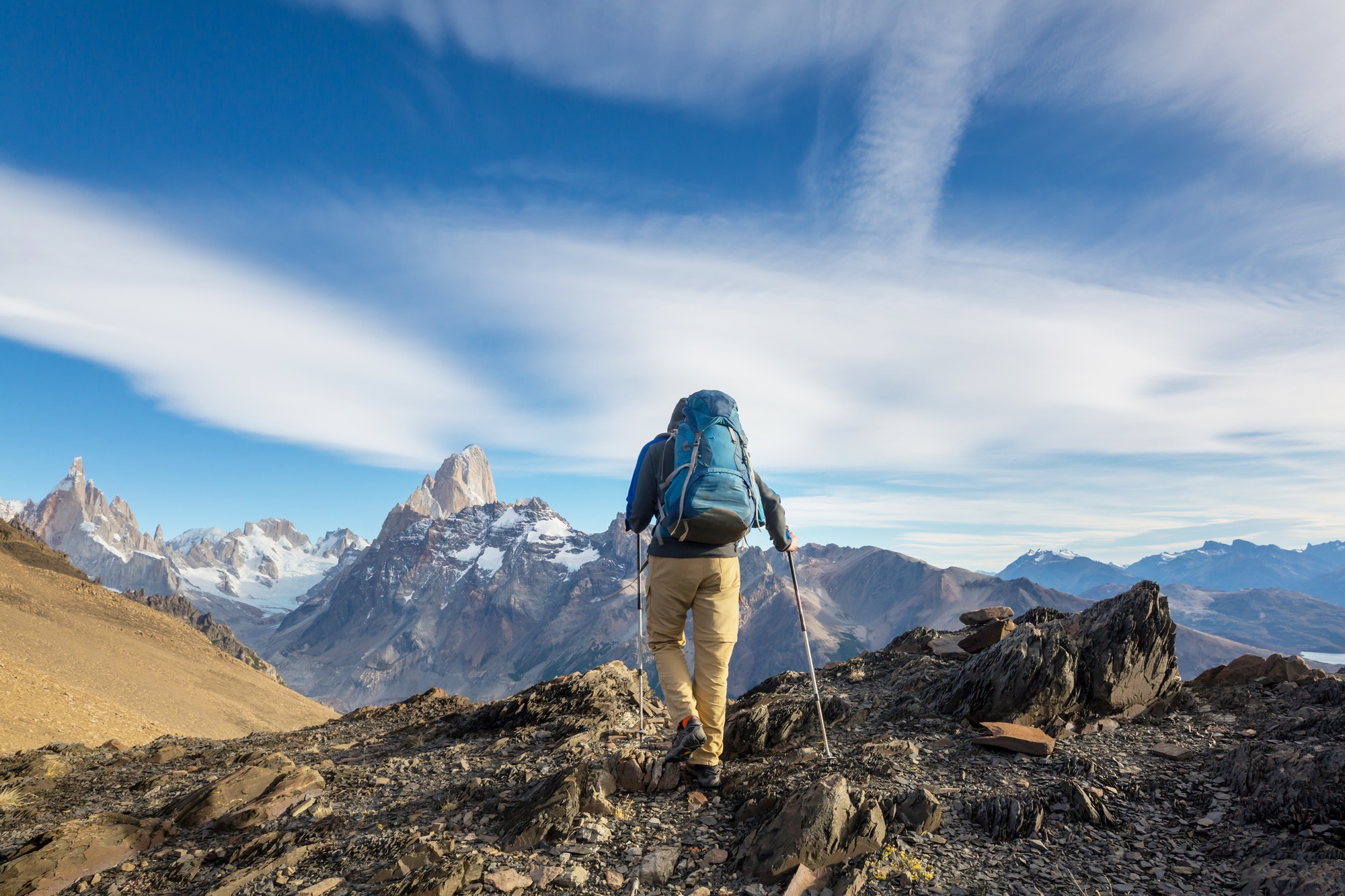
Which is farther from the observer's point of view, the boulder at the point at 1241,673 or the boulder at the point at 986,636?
the boulder at the point at 986,636

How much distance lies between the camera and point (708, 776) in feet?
25.3

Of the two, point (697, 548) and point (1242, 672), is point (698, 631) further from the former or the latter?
point (1242, 672)

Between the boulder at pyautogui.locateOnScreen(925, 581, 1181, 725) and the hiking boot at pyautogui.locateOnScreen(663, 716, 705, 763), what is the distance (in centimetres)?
439

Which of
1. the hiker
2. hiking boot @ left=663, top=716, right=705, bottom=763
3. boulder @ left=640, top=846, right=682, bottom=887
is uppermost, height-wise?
the hiker

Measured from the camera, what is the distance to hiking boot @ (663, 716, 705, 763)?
7.68 m

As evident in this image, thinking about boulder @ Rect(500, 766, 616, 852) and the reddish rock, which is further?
the reddish rock

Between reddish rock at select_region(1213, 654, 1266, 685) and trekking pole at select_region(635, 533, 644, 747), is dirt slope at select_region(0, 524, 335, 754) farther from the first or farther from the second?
reddish rock at select_region(1213, 654, 1266, 685)

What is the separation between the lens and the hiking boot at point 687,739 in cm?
768

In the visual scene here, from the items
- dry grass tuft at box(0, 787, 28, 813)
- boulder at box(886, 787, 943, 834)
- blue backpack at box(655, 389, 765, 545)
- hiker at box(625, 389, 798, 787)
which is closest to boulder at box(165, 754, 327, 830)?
dry grass tuft at box(0, 787, 28, 813)

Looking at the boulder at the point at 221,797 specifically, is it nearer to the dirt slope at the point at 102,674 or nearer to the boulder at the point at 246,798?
the boulder at the point at 246,798

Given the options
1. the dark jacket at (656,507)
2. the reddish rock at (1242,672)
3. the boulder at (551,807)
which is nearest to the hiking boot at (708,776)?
the boulder at (551,807)

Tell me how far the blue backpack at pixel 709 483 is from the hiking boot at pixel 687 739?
7.27 ft

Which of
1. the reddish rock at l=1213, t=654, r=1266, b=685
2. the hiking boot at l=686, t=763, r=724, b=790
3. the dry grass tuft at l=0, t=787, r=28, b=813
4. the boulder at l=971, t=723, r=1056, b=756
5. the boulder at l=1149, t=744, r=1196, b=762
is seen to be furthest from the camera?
the reddish rock at l=1213, t=654, r=1266, b=685

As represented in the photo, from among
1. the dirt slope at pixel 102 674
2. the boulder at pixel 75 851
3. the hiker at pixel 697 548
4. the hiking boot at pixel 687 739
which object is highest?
the hiker at pixel 697 548
